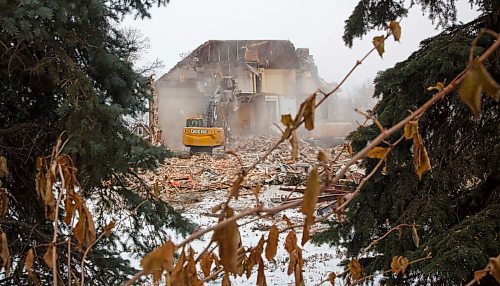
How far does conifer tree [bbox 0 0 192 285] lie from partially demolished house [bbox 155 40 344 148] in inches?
908

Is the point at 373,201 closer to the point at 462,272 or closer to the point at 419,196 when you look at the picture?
the point at 419,196

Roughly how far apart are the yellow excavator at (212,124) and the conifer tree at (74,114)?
1344 centimetres

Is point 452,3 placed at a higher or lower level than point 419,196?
higher

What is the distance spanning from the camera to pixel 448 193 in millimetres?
3350

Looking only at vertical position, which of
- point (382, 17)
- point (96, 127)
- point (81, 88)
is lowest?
point (96, 127)

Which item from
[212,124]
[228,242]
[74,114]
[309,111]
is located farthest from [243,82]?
[228,242]

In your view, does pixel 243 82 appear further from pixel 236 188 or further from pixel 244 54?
pixel 236 188

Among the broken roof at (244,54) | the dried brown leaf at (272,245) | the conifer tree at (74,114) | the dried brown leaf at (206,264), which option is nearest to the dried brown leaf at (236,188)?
the dried brown leaf at (272,245)

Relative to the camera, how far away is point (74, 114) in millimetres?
3082

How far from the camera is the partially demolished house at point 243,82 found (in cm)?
2853

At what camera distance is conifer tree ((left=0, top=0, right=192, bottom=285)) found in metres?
3.04

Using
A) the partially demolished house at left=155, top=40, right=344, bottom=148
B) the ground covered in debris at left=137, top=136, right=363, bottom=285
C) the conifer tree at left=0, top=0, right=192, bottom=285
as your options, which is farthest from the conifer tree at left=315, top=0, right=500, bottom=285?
the partially demolished house at left=155, top=40, right=344, bottom=148

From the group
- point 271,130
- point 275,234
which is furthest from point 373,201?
point 271,130

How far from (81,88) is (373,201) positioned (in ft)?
7.48
